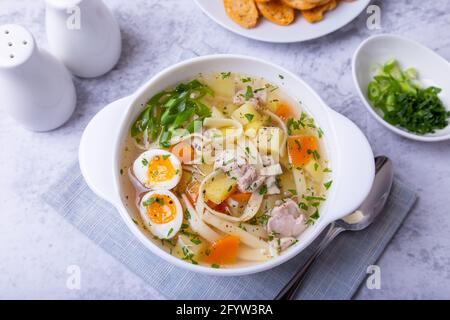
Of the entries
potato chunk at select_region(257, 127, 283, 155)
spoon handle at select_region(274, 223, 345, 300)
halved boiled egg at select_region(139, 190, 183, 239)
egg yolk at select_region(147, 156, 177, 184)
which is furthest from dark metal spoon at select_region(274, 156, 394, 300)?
egg yolk at select_region(147, 156, 177, 184)

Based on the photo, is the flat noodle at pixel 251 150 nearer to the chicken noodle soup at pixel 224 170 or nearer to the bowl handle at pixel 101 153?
the chicken noodle soup at pixel 224 170

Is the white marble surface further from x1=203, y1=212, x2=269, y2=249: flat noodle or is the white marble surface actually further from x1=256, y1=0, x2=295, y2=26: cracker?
x1=203, y1=212, x2=269, y2=249: flat noodle

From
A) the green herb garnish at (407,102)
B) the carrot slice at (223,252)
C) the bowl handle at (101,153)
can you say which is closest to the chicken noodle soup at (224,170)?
the carrot slice at (223,252)

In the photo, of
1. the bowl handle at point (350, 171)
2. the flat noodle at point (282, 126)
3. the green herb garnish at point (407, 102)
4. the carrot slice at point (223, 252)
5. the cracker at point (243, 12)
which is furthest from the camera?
the cracker at point (243, 12)

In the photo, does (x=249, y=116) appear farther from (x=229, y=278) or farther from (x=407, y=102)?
(x=407, y=102)
